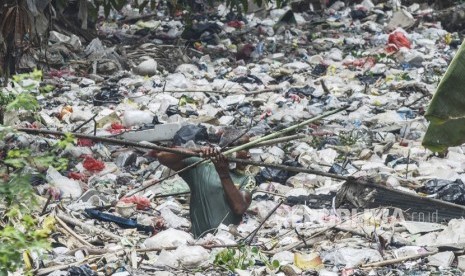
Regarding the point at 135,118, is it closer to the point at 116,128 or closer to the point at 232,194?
the point at 116,128

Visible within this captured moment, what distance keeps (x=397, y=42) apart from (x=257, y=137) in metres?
3.71

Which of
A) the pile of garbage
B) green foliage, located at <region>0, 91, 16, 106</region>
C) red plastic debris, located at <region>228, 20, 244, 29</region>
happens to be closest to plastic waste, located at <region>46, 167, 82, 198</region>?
the pile of garbage

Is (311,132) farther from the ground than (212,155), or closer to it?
closer to it

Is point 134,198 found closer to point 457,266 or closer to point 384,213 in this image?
point 384,213

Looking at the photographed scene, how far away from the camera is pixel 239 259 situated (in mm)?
4648

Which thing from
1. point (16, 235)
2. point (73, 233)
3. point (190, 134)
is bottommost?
point (190, 134)

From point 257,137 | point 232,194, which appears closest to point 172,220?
point 232,194

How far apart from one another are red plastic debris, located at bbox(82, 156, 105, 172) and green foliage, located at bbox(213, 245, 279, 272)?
6.76ft

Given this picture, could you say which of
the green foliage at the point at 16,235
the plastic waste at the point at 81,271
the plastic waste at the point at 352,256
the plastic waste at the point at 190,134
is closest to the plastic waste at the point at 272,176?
the plastic waste at the point at 190,134

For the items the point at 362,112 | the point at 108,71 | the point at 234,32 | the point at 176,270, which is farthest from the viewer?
the point at 234,32

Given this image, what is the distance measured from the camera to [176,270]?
15.3ft

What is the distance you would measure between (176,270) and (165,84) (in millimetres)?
4335

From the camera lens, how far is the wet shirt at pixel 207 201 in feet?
17.4

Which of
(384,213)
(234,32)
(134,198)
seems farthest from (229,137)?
(234,32)
